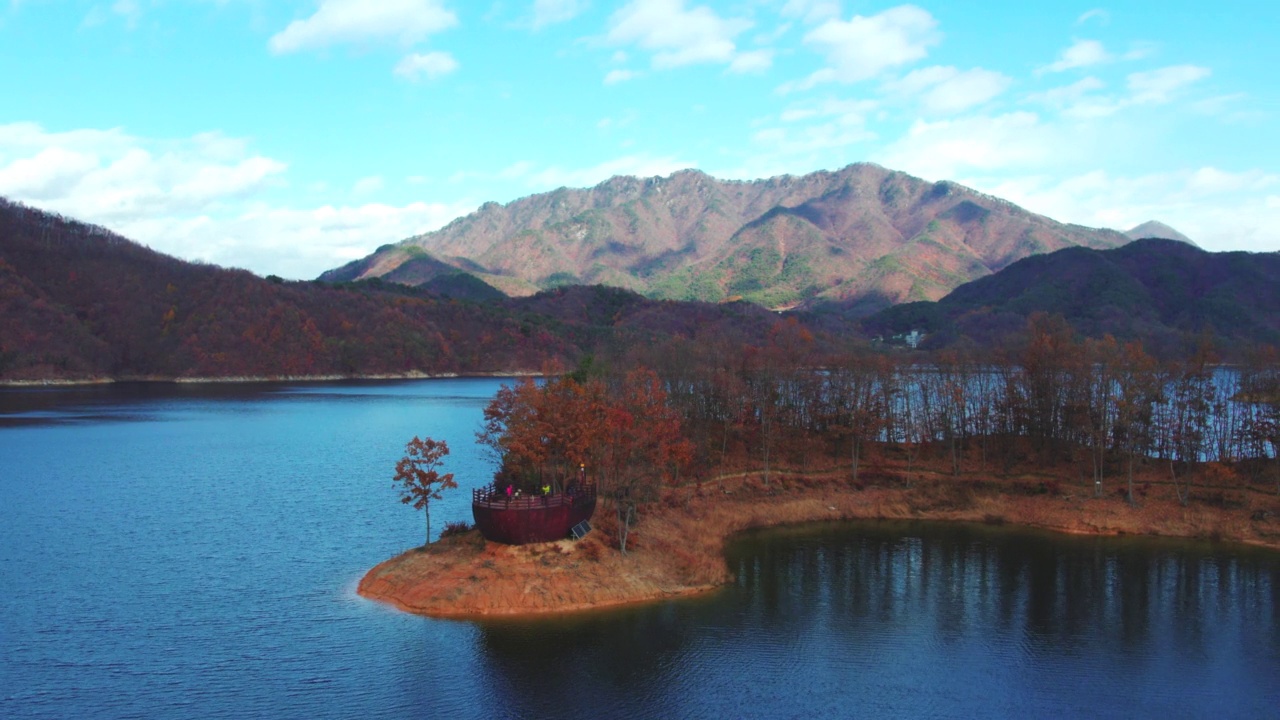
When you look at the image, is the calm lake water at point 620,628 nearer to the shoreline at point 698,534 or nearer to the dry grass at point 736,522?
the shoreline at point 698,534

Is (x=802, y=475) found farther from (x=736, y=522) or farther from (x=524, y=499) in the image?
(x=524, y=499)

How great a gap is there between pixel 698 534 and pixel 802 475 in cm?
1769

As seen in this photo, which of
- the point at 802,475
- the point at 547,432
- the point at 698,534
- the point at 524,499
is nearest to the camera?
the point at 524,499

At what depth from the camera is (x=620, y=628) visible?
3309 centimetres

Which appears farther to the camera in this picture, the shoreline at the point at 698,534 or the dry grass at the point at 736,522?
the dry grass at the point at 736,522

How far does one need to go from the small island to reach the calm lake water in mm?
2301

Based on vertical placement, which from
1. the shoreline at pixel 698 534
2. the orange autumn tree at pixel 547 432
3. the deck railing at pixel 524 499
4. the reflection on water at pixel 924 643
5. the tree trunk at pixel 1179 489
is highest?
the orange autumn tree at pixel 547 432

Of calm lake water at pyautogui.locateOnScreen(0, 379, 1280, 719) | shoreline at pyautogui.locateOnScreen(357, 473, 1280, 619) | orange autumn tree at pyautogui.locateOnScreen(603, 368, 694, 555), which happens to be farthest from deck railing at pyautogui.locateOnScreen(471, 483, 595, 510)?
calm lake water at pyautogui.locateOnScreen(0, 379, 1280, 719)

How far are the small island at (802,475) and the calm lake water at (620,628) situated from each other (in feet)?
7.55

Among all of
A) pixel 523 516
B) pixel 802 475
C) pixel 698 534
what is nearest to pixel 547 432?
pixel 523 516

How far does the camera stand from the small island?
122ft

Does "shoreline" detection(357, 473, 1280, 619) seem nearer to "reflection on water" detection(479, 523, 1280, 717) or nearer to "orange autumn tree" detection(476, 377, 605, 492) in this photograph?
"reflection on water" detection(479, 523, 1280, 717)

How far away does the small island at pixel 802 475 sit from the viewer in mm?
37156

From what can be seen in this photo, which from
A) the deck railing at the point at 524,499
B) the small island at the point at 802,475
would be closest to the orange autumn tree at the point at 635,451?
the small island at the point at 802,475
